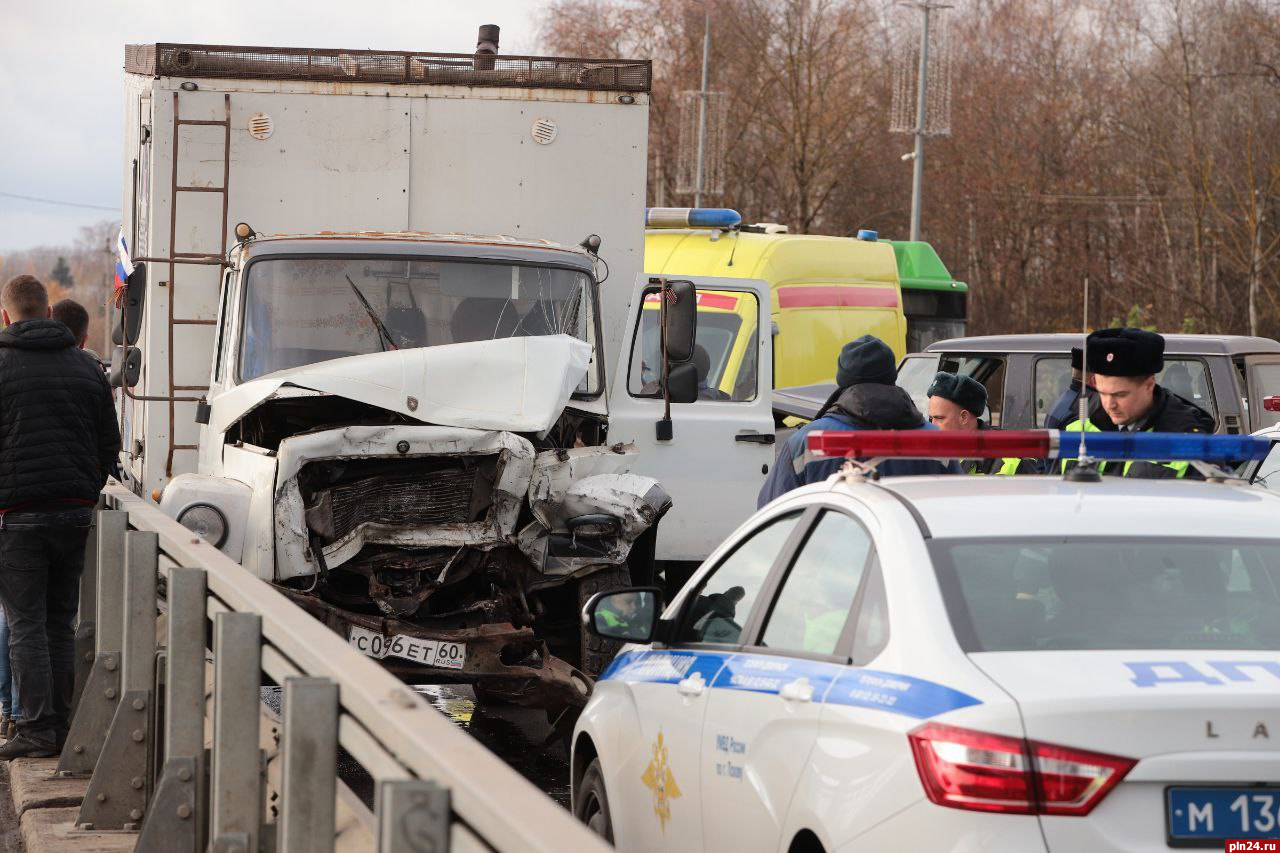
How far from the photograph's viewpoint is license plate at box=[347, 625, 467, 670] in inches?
299

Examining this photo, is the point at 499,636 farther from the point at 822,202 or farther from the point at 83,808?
the point at 822,202

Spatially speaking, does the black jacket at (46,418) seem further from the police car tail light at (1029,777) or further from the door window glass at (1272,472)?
the door window glass at (1272,472)

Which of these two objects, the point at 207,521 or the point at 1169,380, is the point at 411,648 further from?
the point at 1169,380

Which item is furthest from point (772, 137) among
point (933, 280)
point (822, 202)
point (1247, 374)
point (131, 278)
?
point (131, 278)

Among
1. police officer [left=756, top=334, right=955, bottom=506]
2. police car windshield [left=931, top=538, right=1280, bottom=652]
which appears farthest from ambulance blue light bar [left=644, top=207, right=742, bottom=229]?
police car windshield [left=931, top=538, right=1280, bottom=652]

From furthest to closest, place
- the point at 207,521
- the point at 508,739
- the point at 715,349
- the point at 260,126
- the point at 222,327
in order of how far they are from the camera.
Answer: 1. the point at 715,349
2. the point at 260,126
3. the point at 508,739
4. the point at 222,327
5. the point at 207,521

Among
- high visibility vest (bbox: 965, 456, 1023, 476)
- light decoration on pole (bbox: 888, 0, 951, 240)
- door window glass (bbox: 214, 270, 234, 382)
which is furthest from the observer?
light decoration on pole (bbox: 888, 0, 951, 240)

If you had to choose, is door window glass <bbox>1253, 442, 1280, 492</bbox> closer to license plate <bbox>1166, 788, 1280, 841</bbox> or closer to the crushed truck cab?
the crushed truck cab

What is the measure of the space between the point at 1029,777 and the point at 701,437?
24.5 ft

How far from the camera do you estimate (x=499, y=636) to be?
779 cm

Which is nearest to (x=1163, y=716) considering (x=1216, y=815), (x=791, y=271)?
(x=1216, y=815)

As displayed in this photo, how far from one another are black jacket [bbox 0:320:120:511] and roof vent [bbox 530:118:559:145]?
3576 millimetres

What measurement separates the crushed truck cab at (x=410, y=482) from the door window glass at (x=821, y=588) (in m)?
3.52

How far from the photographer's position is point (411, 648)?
7684mm
